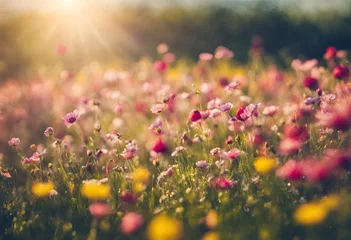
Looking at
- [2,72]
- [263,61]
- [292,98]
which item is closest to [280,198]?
[292,98]

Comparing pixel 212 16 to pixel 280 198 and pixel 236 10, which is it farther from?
pixel 280 198

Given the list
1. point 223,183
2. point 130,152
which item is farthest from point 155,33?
point 223,183

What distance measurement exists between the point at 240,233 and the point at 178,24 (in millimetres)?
6910

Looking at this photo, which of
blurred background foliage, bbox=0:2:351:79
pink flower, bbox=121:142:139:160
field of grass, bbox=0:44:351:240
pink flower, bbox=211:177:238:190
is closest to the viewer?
field of grass, bbox=0:44:351:240

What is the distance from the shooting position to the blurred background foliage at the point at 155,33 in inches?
287

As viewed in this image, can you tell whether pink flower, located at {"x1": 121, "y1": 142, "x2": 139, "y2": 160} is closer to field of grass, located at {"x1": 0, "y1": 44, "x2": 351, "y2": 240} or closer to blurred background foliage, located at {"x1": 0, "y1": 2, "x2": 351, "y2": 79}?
field of grass, located at {"x1": 0, "y1": 44, "x2": 351, "y2": 240}

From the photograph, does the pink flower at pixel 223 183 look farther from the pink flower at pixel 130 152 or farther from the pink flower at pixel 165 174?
the pink flower at pixel 130 152

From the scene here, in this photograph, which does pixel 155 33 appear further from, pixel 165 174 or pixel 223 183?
pixel 223 183

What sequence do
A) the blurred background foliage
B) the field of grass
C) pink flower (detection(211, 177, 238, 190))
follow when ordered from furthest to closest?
the blurred background foliage
pink flower (detection(211, 177, 238, 190))
the field of grass

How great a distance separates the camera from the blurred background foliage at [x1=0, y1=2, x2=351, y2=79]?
7.30m

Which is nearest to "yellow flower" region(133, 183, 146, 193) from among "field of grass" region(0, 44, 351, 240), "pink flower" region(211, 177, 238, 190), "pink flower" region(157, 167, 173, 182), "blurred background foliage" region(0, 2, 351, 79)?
"field of grass" region(0, 44, 351, 240)

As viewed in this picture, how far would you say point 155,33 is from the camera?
8750 mm

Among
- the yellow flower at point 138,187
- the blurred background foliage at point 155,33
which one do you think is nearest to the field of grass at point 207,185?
the yellow flower at point 138,187

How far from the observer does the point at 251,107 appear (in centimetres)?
262
